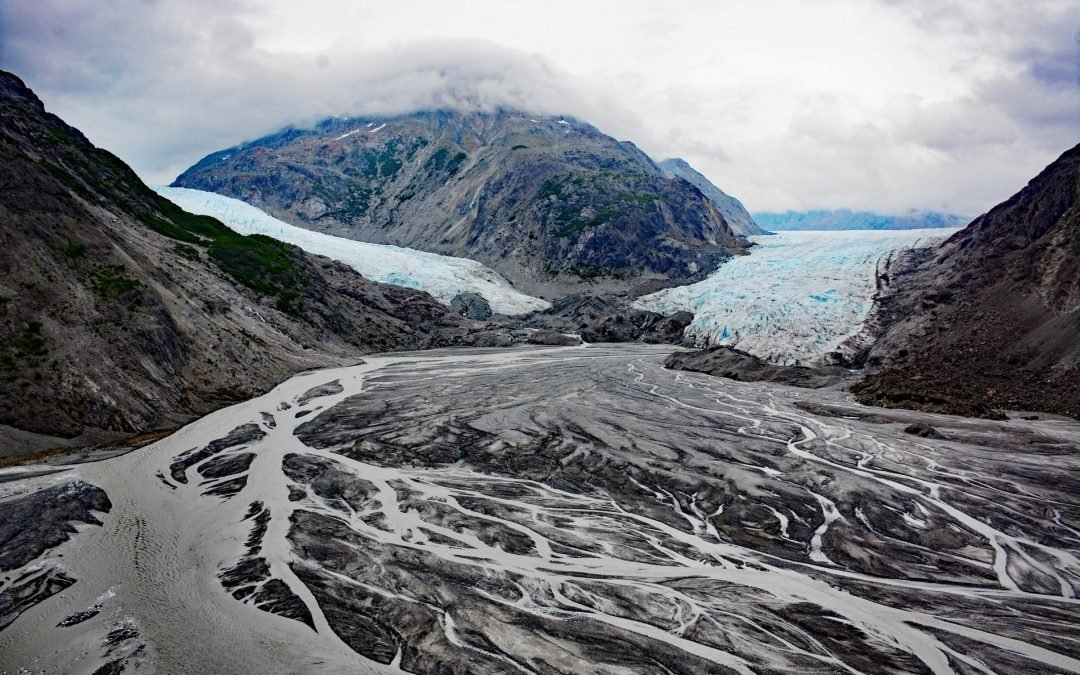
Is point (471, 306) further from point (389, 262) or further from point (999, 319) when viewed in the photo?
point (999, 319)

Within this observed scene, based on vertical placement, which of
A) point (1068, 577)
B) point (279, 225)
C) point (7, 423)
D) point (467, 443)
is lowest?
point (1068, 577)

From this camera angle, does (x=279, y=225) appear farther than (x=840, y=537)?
Yes

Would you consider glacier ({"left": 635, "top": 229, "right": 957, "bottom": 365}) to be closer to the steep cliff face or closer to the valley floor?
the valley floor

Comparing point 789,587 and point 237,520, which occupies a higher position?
point 237,520

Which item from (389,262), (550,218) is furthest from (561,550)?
(550,218)

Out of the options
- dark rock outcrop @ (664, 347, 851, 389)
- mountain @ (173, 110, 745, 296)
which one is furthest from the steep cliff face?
mountain @ (173, 110, 745, 296)

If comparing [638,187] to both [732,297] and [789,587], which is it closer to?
[732,297]

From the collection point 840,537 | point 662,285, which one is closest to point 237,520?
point 840,537
